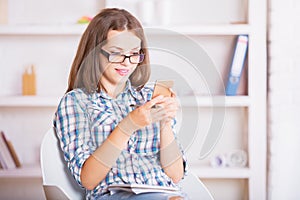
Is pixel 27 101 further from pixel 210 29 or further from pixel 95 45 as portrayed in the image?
pixel 95 45

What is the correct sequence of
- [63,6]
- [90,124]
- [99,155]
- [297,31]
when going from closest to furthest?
[99,155] < [90,124] < [297,31] < [63,6]

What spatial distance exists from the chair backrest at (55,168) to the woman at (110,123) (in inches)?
3.0

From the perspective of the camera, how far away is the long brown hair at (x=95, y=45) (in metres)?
1.69

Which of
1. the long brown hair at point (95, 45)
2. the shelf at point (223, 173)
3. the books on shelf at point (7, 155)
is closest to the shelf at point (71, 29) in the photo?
the books on shelf at point (7, 155)

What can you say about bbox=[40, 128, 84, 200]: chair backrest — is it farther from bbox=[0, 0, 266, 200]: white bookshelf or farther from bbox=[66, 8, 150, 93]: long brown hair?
bbox=[0, 0, 266, 200]: white bookshelf

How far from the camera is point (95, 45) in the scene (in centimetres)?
168

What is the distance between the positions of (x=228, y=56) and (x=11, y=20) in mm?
1064

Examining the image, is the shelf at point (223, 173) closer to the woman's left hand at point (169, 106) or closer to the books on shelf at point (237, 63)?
Answer: the books on shelf at point (237, 63)

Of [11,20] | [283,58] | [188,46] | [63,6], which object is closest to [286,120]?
[283,58]

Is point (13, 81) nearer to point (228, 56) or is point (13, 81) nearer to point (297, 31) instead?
point (228, 56)

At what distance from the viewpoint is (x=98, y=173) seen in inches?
62.6

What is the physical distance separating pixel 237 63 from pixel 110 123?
118 centimetres

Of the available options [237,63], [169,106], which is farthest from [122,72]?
[237,63]

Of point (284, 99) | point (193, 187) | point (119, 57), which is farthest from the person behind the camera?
point (284, 99)
